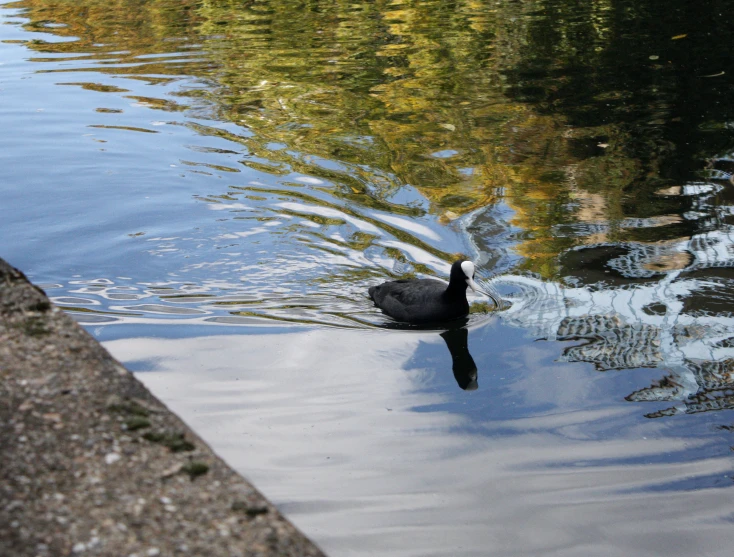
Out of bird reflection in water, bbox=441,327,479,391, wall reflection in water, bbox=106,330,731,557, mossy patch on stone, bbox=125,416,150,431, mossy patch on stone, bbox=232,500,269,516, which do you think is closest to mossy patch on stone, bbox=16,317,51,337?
mossy patch on stone, bbox=125,416,150,431

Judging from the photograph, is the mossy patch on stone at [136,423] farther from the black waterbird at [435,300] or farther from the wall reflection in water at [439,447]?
the black waterbird at [435,300]

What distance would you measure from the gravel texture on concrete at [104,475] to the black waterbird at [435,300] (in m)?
4.31

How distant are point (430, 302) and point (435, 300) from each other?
0.05 m

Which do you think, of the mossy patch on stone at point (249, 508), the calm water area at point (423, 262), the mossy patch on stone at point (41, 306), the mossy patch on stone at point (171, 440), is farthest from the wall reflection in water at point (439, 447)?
the mossy patch on stone at point (41, 306)

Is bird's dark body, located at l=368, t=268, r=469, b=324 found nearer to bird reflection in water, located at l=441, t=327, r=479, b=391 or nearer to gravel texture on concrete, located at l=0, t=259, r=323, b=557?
bird reflection in water, located at l=441, t=327, r=479, b=391

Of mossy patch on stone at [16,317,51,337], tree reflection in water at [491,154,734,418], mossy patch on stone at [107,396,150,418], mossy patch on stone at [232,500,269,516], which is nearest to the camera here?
mossy patch on stone at [232,500,269,516]

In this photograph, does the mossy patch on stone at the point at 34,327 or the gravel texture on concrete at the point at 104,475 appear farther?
the mossy patch on stone at the point at 34,327

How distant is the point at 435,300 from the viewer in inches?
341

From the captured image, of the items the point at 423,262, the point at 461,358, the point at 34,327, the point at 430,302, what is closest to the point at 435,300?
the point at 430,302

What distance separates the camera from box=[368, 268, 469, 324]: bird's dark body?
8648 millimetres

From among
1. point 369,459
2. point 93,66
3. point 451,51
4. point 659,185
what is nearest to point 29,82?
point 93,66

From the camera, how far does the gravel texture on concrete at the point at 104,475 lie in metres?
3.52

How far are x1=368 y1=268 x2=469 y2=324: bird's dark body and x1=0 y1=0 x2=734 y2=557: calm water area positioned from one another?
131mm

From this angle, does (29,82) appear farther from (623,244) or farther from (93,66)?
(623,244)
